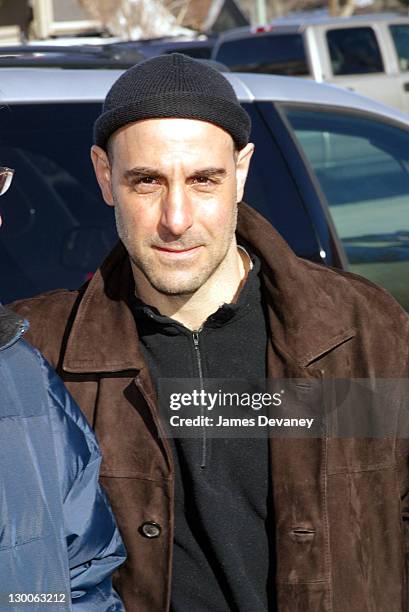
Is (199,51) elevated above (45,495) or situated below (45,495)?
below

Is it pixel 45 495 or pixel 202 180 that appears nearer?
pixel 45 495

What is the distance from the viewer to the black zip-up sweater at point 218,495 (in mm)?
2506

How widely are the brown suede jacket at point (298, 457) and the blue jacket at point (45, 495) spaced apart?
233mm

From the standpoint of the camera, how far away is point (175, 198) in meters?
2.52

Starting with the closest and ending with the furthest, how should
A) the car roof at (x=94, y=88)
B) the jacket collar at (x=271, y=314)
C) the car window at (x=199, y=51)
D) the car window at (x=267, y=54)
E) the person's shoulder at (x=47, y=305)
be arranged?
the jacket collar at (x=271, y=314), the person's shoulder at (x=47, y=305), the car roof at (x=94, y=88), the car window at (x=199, y=51), the car window at (x=267, y=54)

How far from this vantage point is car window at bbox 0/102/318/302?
3695 mm

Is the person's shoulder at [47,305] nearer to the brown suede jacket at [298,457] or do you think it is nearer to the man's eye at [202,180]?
the brown suede jacket at [298,457]

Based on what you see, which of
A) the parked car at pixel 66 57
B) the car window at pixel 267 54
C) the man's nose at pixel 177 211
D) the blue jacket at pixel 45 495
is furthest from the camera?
the car window at pixel 267 54

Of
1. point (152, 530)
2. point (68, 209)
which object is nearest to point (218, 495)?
point (152, 530)

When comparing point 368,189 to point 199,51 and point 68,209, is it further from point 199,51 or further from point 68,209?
point 199,51

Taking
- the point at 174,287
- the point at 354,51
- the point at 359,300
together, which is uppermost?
the point at 174,287

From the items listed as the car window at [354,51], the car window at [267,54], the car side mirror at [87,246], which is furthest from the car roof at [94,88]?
the car window at [354,51]

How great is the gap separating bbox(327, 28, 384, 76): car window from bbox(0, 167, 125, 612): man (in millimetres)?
15435

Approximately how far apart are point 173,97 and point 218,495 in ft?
2.66
